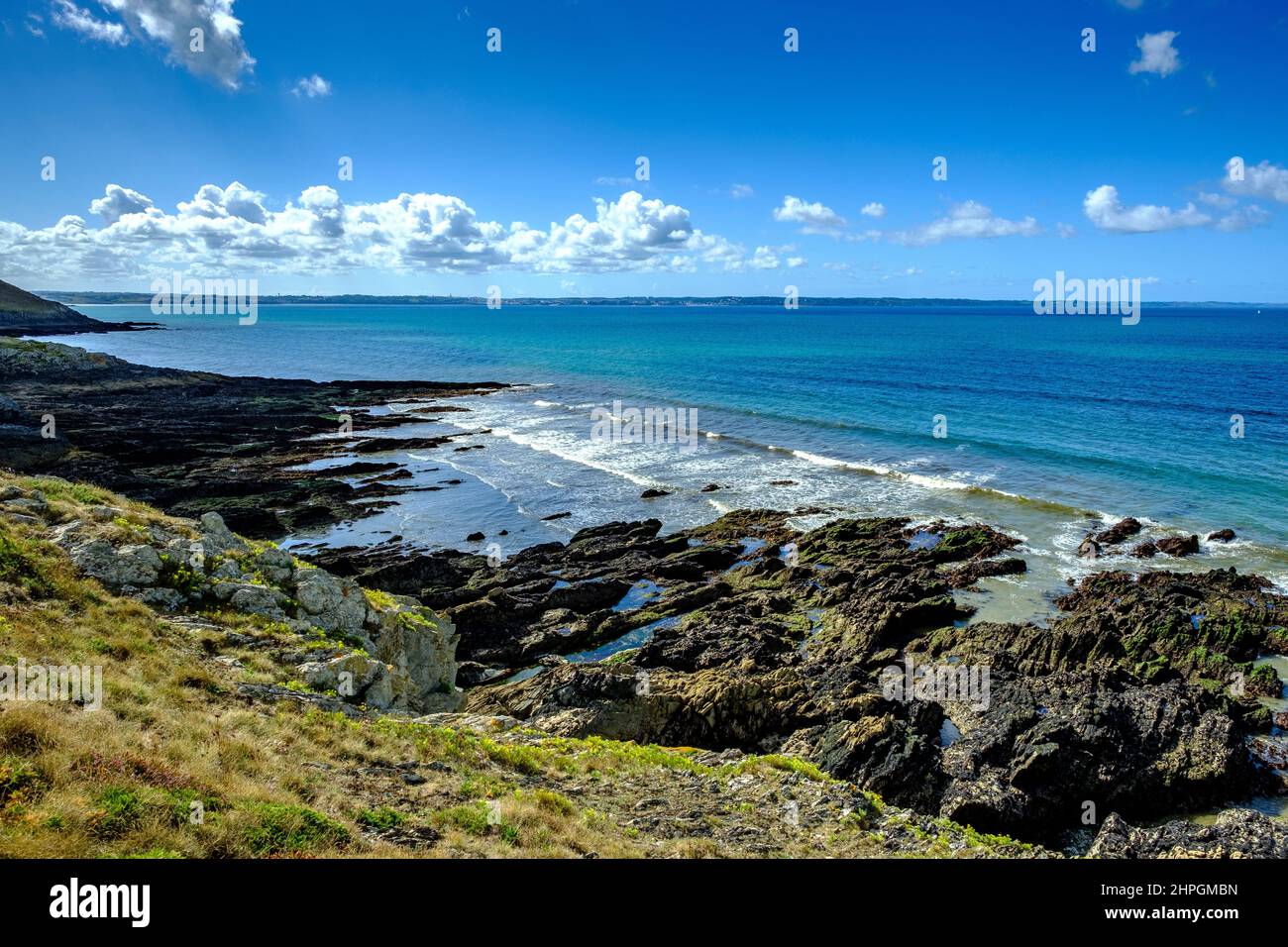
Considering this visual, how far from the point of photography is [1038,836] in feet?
45.6

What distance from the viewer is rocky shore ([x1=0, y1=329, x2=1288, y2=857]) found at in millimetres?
14492

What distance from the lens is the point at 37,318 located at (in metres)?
156

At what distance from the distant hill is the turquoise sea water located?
150 ft

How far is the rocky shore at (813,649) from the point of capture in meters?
14.5

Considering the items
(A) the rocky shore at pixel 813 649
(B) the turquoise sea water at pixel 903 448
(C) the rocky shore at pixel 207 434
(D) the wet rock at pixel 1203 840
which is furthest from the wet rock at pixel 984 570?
(C) the rocky shore at pixel 207 434

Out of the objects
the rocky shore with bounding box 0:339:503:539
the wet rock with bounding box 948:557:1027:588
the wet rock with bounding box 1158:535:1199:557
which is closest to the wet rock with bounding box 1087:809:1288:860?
the wet rock with bounding box 948:557:1027:588

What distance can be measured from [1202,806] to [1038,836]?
4288mm

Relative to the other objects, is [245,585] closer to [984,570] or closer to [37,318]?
[984,570]

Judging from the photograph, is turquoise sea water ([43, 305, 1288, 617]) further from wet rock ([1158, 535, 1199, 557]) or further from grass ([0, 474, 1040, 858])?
grass ([0, 474, 1040, 858])

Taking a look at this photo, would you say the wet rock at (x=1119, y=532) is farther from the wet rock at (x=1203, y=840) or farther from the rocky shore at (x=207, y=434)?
the rocky shore at (x=207, y=434)

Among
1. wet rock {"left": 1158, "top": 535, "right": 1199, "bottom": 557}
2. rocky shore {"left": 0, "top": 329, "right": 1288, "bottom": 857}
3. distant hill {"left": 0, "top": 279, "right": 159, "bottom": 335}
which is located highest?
distant hill {"left": 0, "top": 279, "right": 159, "bottom": 335}

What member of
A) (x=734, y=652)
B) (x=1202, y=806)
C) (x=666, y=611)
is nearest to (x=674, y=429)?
(x=666, y=611)
